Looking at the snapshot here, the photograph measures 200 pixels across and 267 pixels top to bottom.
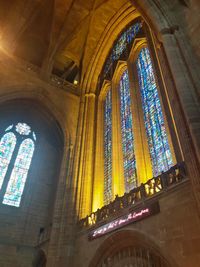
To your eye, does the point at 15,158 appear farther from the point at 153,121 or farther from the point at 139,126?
the point at 153,121

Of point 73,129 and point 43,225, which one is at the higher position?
point 73,129

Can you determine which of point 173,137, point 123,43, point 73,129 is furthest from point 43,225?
point 123,43

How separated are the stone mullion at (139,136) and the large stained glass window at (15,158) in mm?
7143

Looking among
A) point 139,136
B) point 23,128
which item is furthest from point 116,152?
point 23,128

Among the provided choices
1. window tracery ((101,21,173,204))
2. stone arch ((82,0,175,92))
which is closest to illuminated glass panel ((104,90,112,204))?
window tracery ((101,21,173,204))

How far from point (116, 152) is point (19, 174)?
6.01 m

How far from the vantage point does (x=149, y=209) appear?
541 cm

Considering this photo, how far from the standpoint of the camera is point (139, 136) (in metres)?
8.42

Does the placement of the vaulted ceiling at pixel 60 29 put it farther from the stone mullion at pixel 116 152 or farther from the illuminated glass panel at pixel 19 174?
the illuminated glass panel at pixel 19 174

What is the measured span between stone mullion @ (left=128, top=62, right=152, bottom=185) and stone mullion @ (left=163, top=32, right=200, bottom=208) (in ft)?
9.18

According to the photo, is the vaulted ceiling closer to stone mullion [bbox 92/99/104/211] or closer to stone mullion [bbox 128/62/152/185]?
stone mullion [bbox 92/99/104/211]

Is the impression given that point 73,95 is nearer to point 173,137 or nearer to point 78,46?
point 78,46

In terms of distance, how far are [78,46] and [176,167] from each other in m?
12.5

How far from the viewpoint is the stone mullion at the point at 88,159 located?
9.18m
